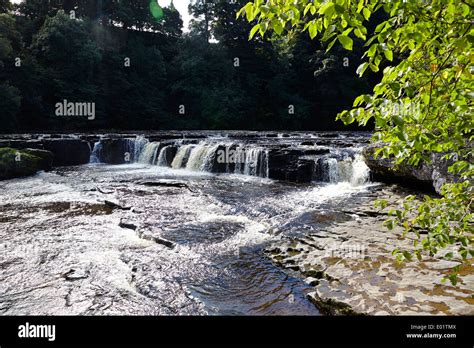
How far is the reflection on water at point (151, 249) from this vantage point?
4207 mm

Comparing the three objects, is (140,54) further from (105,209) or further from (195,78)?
(105,209)

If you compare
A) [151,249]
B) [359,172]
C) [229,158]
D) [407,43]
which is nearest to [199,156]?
[229,158]

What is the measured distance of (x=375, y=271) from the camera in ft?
14.4

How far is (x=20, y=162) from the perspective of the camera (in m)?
14.0

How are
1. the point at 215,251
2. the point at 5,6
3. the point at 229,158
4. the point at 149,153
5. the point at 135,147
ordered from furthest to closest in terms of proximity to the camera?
the point at 5,6 → the point at 135,147 → the point at 149,153 → the point at 229,158 → the point at 215,251

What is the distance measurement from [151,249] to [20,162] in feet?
36.4

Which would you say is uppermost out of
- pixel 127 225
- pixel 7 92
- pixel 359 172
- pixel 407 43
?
pixel 7 92

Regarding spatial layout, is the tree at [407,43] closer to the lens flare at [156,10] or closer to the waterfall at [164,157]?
the waterfall at [164,157]

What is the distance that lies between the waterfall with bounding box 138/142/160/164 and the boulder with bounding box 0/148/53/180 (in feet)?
15.2

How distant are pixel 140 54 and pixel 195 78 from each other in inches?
236

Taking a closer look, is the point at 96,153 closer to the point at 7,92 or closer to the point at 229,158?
the point at 229,158

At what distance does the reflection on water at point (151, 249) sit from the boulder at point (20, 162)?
2939 mm

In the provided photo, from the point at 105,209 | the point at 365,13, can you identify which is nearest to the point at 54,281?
the point at 105,209

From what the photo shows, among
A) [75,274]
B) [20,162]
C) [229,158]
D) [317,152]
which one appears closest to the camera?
[75,274]
